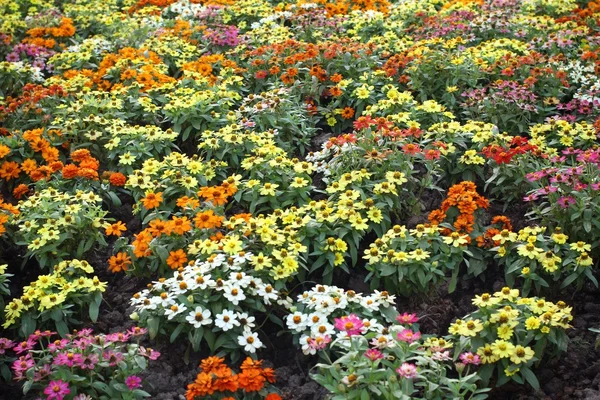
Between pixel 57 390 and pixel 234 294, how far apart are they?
2.95 feet

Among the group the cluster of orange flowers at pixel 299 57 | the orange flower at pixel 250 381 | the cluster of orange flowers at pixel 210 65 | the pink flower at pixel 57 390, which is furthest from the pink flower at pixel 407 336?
the cluster of orange flowers at pixel 210 65

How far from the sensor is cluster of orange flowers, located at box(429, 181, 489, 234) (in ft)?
13.5

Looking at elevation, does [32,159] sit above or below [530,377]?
above

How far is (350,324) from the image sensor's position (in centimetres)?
324

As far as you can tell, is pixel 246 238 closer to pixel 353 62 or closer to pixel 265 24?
pixel 353 62

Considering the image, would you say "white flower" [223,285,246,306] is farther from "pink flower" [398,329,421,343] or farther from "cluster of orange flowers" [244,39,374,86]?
"cluster of orange flowers" [244,39,374,86]

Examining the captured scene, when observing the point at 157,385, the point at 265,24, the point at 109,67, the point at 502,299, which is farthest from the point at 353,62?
the point at 157,385

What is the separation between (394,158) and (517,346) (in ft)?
5.58

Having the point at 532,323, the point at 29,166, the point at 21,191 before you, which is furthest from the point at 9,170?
the point at 532,323

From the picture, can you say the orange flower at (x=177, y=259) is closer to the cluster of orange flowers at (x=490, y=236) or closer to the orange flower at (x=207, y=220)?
the orange flower at (x=207, y=220)

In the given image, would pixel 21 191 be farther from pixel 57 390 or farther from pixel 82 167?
pixel 57 390

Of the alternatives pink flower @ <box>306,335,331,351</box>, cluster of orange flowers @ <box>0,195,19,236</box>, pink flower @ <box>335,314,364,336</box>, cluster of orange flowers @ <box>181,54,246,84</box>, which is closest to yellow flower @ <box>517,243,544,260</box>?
pink flower @ <box>335,314,364,336</box>

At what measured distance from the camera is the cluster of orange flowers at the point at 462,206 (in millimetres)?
4109

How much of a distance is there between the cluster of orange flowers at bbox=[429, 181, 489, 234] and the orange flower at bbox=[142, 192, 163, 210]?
5.30 ft
